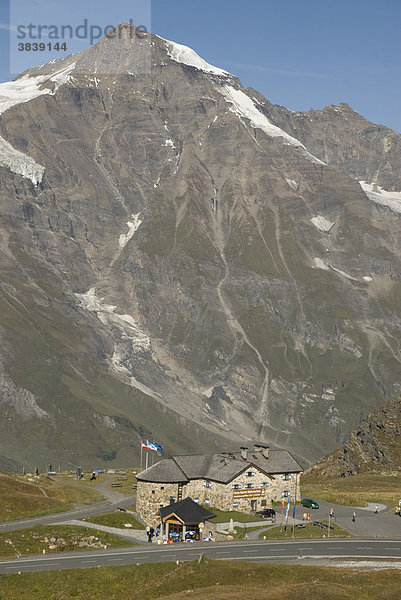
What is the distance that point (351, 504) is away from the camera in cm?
13750

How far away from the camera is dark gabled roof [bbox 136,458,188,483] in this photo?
127m

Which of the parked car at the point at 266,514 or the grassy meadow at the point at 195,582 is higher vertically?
the parked car at the point at 266,514

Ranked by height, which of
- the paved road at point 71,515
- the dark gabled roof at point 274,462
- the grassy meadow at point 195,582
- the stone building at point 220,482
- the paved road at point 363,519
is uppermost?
the dark gabled roof at point 274,462

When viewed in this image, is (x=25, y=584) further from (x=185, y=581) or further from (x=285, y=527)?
(x=285, y=527)

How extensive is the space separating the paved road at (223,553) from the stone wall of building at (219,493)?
20.7 m

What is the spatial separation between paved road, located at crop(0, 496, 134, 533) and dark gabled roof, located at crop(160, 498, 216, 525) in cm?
1813

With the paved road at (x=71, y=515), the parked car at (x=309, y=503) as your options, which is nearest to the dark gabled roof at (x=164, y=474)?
the paved road at (x=71, y=515)

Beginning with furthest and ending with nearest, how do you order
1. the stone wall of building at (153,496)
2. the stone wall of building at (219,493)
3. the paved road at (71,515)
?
the stone wall of building at (219,493), the stone wall of building at (153,496), the paved road at (71,515)

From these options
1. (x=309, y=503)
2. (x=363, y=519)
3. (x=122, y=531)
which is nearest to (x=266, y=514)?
(x=309, y=503)

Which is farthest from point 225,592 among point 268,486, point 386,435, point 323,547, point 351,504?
point 386,435

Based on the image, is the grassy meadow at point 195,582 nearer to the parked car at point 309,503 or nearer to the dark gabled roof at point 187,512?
the dark gabled roof at point 187,512

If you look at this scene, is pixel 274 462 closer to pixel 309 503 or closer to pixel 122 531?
pixel 309 503

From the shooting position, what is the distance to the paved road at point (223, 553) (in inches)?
3679

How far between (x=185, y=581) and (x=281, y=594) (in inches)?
533
